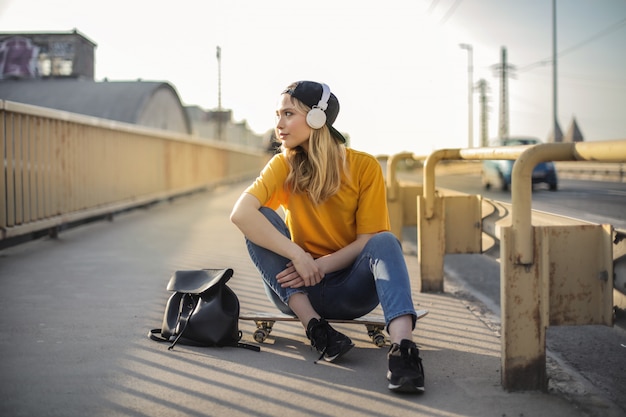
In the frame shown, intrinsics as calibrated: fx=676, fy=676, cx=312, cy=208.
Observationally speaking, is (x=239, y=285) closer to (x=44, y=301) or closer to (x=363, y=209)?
(x=44, y=301)

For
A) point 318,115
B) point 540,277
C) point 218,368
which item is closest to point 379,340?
point 218,368

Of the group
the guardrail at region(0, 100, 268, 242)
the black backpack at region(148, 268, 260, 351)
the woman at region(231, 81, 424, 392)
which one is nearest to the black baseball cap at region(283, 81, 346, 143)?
the woman at region(231, 81, 424, 392)

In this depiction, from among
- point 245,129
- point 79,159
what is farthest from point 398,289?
point 245,129

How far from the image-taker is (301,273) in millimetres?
3490

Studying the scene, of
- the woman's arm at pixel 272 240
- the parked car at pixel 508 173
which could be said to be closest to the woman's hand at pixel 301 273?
the woman's arm at pixel 272 240

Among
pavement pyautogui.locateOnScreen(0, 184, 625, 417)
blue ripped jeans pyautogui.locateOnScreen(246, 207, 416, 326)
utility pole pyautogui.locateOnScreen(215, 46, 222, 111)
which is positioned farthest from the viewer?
utility pole pyautogui.locateOnScreen(215, 46, 222, 111)

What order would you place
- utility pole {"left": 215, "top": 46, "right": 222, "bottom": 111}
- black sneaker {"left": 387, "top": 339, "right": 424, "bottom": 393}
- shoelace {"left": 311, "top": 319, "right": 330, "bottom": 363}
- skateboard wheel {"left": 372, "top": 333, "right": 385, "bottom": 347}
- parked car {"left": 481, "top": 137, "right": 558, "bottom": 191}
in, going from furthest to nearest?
utility pole {"left": 215, "top": 46, "right": 222, "bottom": 111} < parked car {"left": 481, "top": 137, "right": 558, "bottom": 191} < skateboard wheel {"left": 372, "top": 333, "right": 385, "bottom": 347} < shoelace {"left": 311, "top": 319, "right": 330, "bottom": 363} < black sneaker {"left": 387, "top": 339, "right": 424, "bottom": 393}

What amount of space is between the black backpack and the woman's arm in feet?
1.10

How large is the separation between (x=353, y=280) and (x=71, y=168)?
655cm

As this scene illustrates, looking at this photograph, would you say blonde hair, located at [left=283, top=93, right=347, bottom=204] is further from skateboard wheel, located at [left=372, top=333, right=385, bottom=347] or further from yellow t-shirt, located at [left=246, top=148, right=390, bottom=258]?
skateboard wheel, located at [left=372, top=333, right=385, bottom=347]

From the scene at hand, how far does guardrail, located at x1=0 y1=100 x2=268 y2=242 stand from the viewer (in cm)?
731

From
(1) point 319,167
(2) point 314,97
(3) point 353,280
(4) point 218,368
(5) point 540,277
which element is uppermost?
(2) point 314,97

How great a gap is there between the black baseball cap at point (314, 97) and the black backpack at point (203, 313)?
3.19 ft

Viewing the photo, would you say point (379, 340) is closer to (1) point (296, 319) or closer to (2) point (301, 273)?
(1) point (296, 319)
